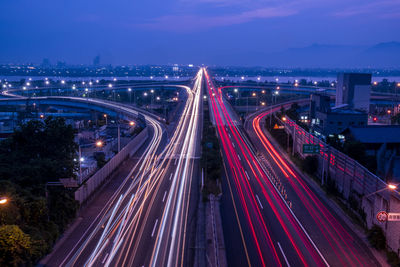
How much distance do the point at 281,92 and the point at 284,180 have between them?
263 feet

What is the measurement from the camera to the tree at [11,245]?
10.8 metres

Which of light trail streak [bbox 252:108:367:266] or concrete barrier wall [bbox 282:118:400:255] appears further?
concrete barrier wall [bbox 282:118:400:255]

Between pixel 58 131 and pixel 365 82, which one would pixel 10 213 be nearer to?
pixel 58 131

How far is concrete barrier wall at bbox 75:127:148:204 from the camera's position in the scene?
A: 18.5 meters

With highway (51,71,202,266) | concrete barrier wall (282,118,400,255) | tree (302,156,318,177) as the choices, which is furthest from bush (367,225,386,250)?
tree (302,156,318,177)

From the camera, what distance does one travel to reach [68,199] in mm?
17156

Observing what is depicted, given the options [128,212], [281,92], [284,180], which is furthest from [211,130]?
[281,92]

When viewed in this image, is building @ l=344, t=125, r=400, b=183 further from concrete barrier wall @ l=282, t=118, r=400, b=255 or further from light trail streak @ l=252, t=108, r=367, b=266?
light trail streak @ l=252, t=108, r=367, b=266

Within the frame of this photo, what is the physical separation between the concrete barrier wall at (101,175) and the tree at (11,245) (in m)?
6.63

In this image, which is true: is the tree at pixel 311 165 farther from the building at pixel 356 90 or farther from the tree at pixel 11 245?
the building at pixel 356 90

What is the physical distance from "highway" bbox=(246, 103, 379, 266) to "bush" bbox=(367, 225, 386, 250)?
37 centimetres

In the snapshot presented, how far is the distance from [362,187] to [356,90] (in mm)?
36659

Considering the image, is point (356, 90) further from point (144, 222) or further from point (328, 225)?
point (144, 222)

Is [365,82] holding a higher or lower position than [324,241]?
higher
